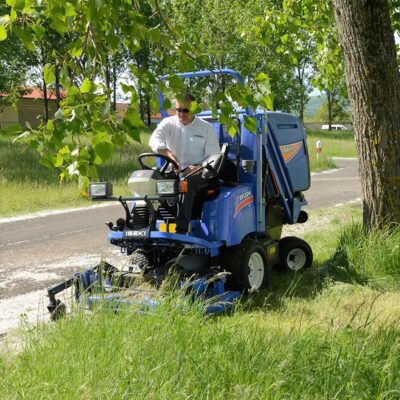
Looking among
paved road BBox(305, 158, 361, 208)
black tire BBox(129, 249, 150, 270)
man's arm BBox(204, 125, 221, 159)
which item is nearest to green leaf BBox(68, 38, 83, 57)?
man's arm BBox(204, 125, 221, 159)

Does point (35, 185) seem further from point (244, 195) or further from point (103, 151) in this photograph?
point (103, 151)

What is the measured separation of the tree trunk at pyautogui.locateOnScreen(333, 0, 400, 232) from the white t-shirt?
1850 millimetres

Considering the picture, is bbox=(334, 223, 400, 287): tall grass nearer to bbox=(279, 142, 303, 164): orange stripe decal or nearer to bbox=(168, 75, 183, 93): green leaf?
bbox=(279, 142, 303, 164): orange stripe decal

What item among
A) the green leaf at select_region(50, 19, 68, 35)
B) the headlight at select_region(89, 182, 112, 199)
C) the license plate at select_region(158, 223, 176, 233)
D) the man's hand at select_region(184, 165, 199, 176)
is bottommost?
the license plate at select_region(158, 223, 176, 233)

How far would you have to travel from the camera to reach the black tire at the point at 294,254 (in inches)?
284

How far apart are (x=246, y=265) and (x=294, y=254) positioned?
153 centimetres

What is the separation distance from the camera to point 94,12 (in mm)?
3182

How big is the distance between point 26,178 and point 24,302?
1230cm

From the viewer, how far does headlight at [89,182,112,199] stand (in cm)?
575

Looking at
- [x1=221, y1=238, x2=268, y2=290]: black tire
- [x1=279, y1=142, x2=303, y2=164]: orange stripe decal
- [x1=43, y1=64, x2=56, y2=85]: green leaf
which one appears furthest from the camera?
[x1=279, y1=142, x2=303, y2=164]: orange stripe decal

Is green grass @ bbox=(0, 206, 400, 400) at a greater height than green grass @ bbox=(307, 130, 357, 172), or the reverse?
green grass @ bbox=(307, 130, 357, 172)

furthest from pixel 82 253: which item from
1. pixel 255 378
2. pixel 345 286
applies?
pixel 255 378

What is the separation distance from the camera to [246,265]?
6020 mm

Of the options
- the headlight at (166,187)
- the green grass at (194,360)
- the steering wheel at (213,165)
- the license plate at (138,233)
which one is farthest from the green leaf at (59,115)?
the steering wheel at (213,165)
